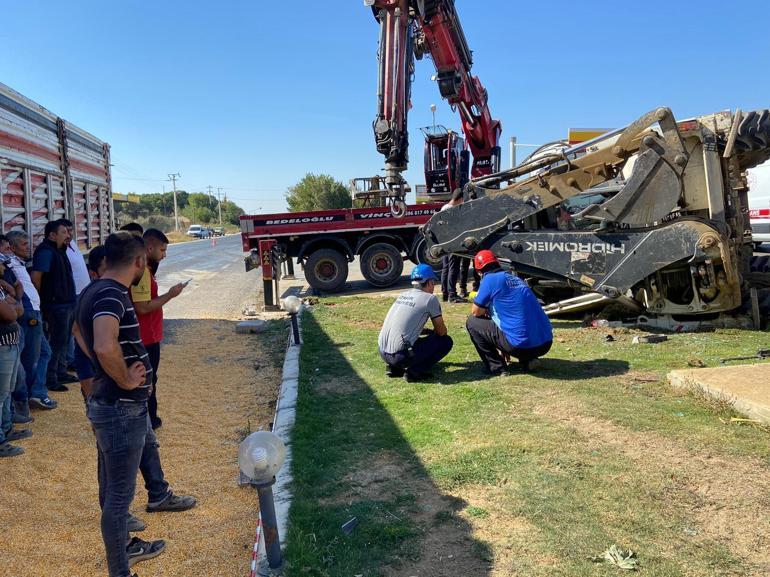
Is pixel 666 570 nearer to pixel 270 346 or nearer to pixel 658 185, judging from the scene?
pixel 658 185

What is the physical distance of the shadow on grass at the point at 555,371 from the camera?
18.6ft

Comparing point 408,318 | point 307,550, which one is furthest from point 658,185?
point 307,550

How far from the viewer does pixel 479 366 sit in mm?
6277

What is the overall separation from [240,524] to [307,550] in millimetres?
723

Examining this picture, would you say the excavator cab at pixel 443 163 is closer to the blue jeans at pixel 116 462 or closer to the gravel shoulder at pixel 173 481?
the gravel shoulder at pixel 173 481

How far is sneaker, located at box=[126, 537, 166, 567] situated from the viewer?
122 inches

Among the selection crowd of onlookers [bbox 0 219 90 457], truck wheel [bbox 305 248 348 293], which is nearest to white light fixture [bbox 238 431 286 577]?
crowd of onlookers [bbox 0 219 90 457]

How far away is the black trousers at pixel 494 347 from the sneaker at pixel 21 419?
162 inches

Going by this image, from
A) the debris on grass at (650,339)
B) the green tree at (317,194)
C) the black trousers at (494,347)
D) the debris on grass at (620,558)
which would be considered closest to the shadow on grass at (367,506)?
the debris on grass at (620,558)

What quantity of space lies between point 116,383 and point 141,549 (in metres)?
1.01

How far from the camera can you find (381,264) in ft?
43.3

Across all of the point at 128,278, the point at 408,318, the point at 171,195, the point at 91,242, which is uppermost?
the point at 171,195

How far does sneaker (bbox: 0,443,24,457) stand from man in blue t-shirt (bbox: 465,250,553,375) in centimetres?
400

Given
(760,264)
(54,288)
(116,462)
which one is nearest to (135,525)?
(116,462)
